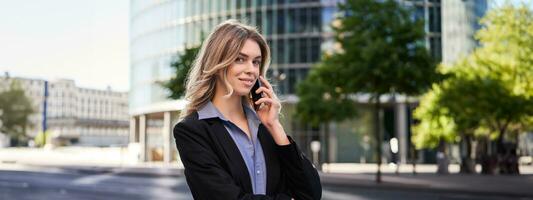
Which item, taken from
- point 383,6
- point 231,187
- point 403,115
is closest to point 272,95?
point 231,187

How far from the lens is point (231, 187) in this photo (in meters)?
2.25

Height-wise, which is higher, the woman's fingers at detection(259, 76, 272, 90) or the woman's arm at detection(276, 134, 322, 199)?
the woman's fingers at detection(259, 76, 272, 90)

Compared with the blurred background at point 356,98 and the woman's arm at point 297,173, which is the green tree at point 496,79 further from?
the woman's arm at point 297,173

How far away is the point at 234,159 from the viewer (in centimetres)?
235

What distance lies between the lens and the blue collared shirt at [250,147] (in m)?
2.38

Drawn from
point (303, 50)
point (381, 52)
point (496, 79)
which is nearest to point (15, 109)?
point (303, 50)

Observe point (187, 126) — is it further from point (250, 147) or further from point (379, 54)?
point (379, 54)

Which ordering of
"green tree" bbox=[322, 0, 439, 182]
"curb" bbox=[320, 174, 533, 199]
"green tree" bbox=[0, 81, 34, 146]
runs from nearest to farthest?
"curb" bbox=[320, 174, 533, 199] → "green tree" bbox=[322, 0, 439, 182] → "green tree" bbox=[0, 81, 34, 146]

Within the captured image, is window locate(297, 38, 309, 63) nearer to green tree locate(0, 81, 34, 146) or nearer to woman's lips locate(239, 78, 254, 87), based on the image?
green tree locate(0, 81, 34, 146)

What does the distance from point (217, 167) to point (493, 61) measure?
31.6 meters

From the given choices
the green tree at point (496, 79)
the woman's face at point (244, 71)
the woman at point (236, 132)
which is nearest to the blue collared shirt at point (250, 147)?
the woman at point (236, 132)

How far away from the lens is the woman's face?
7.93 ft

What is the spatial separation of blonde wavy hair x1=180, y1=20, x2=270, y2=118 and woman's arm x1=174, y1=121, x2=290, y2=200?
0.15 metres

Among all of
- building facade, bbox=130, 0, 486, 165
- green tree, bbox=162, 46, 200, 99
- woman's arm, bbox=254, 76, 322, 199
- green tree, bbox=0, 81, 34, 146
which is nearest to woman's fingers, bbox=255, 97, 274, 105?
woman's arm, bbox=254, 76, 322, 199
